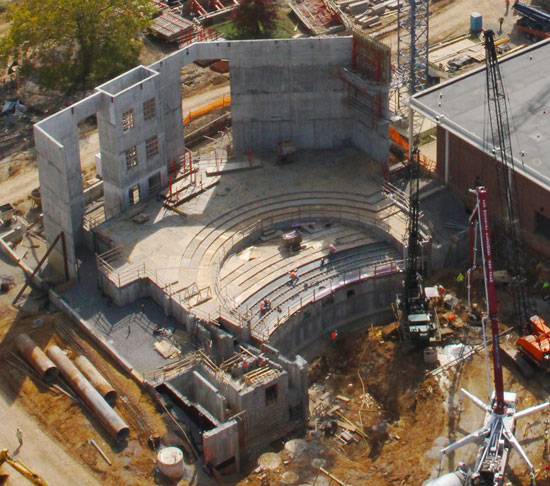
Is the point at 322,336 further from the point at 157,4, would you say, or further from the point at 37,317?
the point at 157,4

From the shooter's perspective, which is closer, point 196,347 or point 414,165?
point 196,347

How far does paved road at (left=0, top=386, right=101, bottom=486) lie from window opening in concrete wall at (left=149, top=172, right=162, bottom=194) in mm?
22332

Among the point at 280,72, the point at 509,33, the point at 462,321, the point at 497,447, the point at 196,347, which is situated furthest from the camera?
the point at 509,33

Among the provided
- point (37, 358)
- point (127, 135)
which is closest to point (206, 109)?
point (127, 135)

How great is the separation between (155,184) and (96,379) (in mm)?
20559

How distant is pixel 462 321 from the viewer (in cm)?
9000

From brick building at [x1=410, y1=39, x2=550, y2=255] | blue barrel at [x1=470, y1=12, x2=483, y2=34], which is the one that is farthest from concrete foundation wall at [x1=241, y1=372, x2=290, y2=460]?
blue barrel at [x1=470, y1=12, x2=483, y2=34]

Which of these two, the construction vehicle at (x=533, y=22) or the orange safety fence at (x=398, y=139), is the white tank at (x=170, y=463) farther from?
the construction vehicle at (x=533, y=22)

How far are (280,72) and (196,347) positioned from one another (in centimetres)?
2598

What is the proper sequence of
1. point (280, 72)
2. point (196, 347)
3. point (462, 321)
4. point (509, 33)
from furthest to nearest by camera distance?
point (509, 33)
point (280, 72)
point (462, 321)
point (196, 347)

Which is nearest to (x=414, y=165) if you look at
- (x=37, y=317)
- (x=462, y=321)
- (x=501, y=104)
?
(x=501, y=104)

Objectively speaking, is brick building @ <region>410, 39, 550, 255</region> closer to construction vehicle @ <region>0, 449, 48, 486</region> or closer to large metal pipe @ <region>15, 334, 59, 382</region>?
large metal pipe @ <region>15, 334, 59, 382</region>

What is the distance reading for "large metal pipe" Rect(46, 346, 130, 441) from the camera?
258 ft

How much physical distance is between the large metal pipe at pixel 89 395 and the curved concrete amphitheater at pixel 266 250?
6.67 meters
